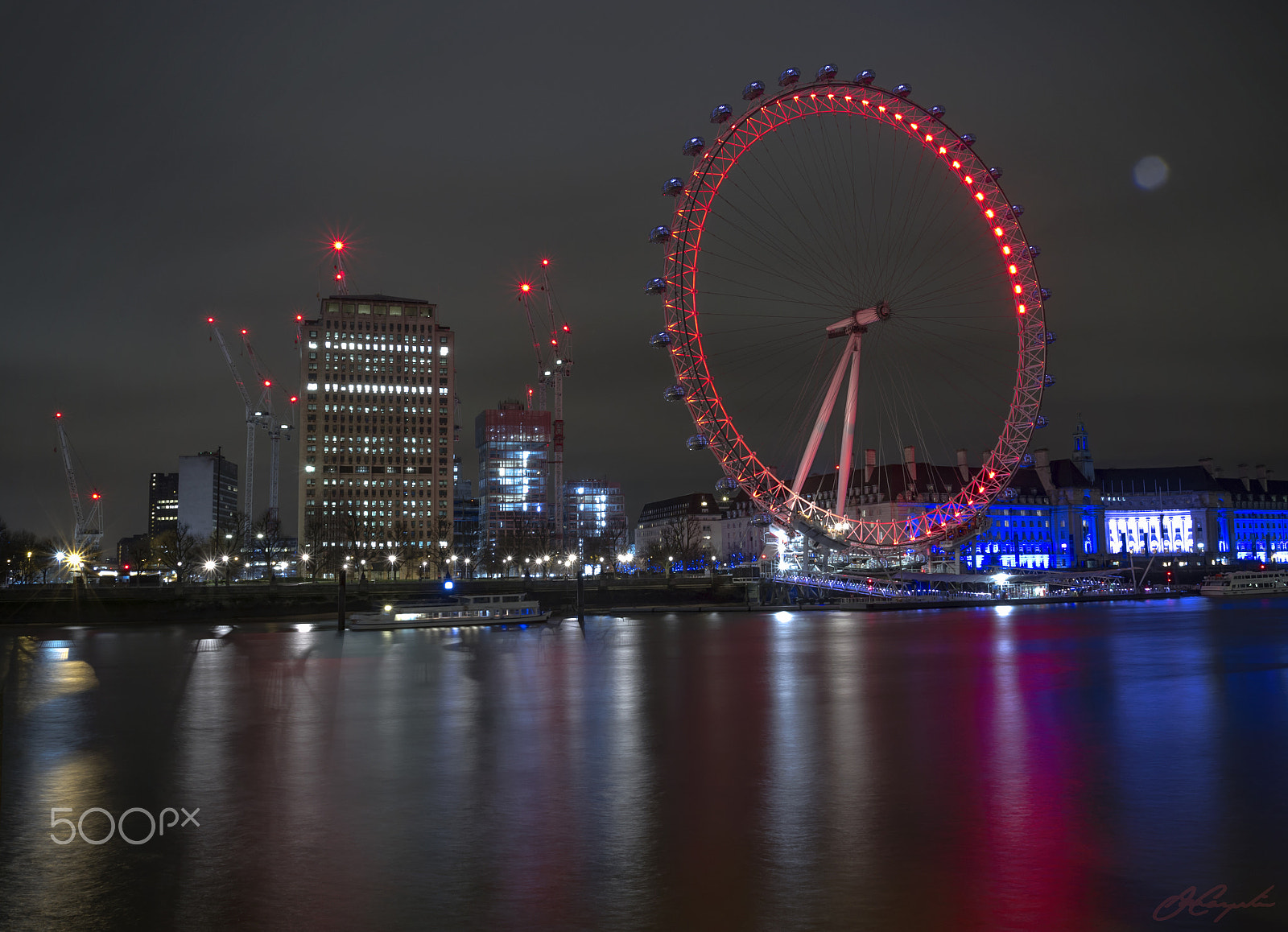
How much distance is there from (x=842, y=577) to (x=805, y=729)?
94.3 meters

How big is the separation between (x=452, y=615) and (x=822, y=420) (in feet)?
106

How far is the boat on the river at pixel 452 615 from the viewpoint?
76.8 m

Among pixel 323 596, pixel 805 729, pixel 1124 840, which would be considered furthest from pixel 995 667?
pixel 323 596

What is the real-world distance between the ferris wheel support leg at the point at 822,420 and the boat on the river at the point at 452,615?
22.9 metres

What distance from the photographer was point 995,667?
42.2 metres

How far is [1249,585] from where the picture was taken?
135 m

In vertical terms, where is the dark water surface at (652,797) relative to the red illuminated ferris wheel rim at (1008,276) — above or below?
below

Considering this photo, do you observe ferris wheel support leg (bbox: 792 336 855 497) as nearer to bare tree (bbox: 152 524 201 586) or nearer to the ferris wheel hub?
the ferris wheel hub

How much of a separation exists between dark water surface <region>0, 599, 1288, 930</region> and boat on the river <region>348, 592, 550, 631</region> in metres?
36.0
